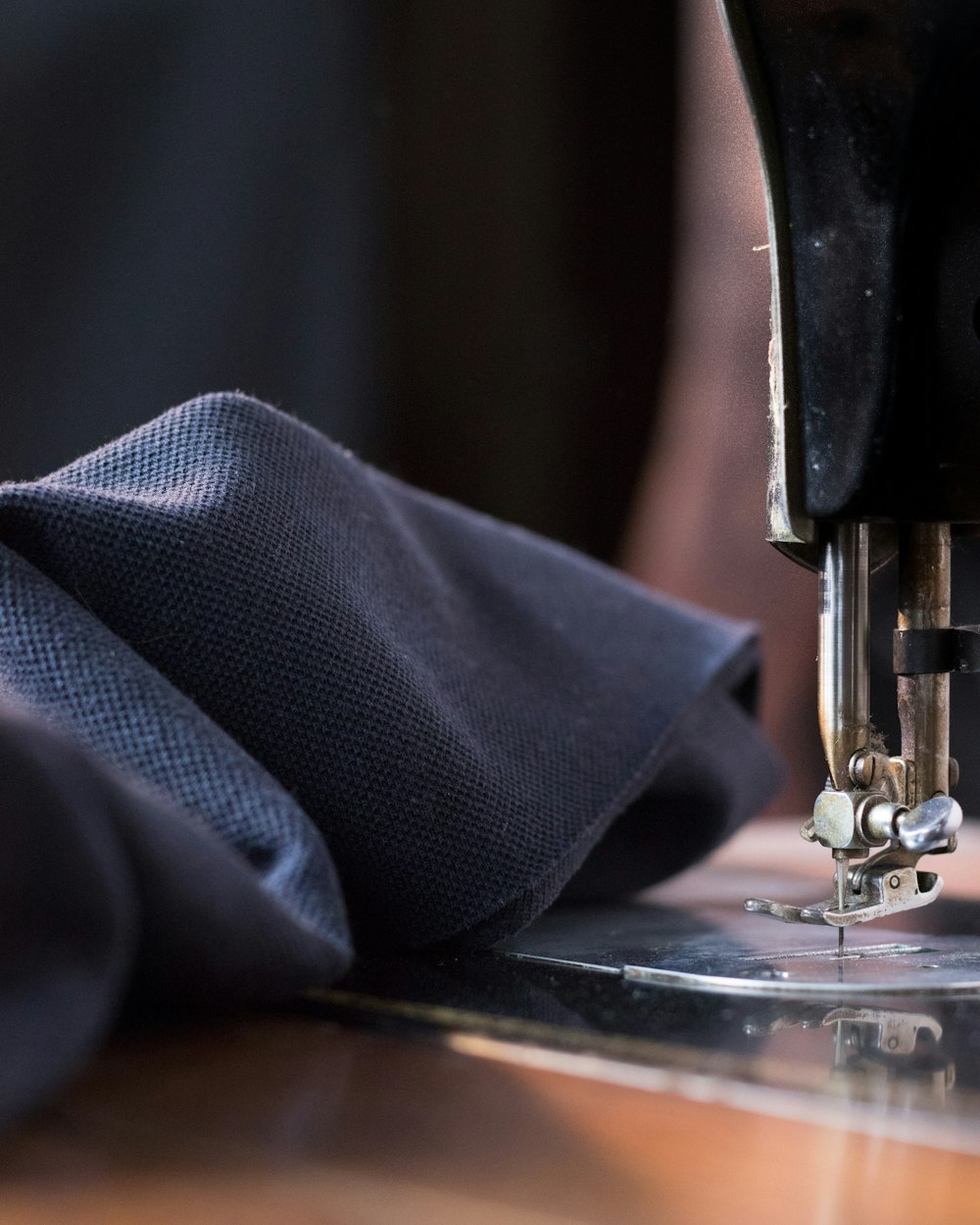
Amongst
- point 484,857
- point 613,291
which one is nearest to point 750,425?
point 484,857

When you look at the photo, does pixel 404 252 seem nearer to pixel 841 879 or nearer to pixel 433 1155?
pixel 841 879

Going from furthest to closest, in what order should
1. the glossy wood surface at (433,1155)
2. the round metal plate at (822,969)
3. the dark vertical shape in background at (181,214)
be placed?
1. the dark vertical shape in background at (181,214)
2. the round metal plate at (822,969)
3. the glossy wood surface at (433,1155)

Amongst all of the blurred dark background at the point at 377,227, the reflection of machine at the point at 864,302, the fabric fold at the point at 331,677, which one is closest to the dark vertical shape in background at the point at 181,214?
the blurred dark background at the point at 377,227

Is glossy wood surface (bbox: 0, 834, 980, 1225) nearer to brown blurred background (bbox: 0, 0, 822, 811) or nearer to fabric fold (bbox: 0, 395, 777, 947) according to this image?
fabric fold (bbox: 0, 395, 777, 947)

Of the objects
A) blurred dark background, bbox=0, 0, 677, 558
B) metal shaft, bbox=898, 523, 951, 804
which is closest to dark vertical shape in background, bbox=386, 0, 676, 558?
blurred dark background, bbox=0, 0, 677, 558

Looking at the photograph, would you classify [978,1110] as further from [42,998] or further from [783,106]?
[783,106]

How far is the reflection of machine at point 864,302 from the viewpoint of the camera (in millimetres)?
511

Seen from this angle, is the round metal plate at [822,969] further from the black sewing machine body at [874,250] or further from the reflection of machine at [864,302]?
the black sewing machine body at [874,250]

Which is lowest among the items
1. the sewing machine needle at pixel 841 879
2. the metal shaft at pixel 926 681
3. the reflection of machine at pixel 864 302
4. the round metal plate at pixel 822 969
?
the round metal plate at pixel 822 969

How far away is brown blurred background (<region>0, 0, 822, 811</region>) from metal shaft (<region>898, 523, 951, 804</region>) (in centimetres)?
35

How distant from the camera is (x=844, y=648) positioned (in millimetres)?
553

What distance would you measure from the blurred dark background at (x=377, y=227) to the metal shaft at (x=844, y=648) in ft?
1.78

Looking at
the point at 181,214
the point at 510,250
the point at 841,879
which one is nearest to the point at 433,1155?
the point at 841,879

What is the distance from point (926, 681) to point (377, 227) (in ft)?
3.23
